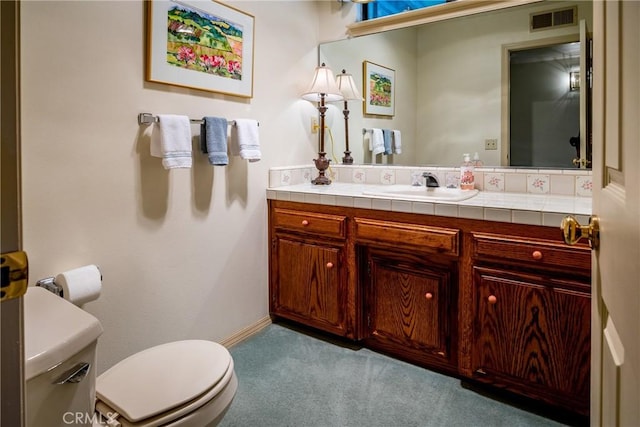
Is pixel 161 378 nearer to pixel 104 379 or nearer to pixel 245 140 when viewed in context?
pixel 104 379

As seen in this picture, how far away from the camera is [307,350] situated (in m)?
2.35

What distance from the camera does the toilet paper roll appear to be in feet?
5.01

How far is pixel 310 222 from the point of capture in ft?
7.88

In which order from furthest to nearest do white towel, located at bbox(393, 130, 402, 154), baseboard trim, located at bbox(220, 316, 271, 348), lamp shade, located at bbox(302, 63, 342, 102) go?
white towel, located at bbox(393, 130, 402, 154), lamp shade, located at bbox(302, 63, 342, 102), baseboard trim, located at bbox(220, 316, 271, 348)

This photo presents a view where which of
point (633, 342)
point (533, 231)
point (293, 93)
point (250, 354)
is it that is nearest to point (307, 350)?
point (250, 354)

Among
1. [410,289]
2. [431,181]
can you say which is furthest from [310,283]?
[431,181]

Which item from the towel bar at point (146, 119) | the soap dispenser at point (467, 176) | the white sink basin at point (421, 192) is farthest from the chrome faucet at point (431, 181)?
the towel bar at point (146, 119)

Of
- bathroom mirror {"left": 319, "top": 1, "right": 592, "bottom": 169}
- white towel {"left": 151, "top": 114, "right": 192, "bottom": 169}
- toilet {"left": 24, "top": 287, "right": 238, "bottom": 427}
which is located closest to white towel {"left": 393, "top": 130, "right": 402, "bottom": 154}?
bathroom mirror {"left": 319, "top": 1, "right": 592, "bottom": 169}

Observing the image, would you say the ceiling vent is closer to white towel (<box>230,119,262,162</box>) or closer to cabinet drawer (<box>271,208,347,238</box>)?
cabinet drawer (<box>271,208,347,238</box>)

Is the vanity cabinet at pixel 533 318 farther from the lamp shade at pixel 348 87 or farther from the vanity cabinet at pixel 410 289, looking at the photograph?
the lamp shade at pixel 348 87

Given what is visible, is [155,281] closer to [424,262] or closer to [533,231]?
[424,262]

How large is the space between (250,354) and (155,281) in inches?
26.3

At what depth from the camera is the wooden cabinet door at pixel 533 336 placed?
5.47ft

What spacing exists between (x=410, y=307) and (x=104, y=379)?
4.50ft
